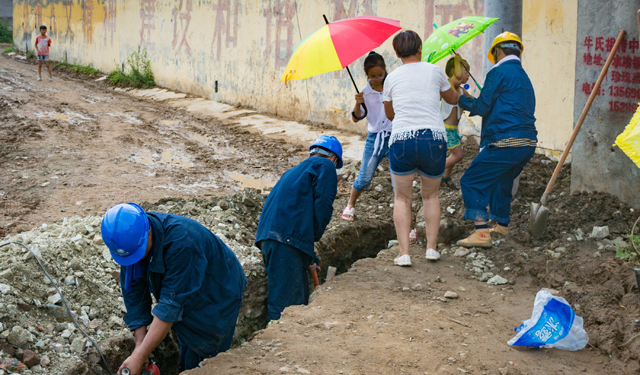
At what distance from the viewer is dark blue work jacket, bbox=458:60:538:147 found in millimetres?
4406

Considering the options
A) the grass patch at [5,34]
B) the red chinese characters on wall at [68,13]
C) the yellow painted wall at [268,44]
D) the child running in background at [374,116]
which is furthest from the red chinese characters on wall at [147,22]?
the grass patch at [5,34]

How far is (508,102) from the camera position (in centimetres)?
443

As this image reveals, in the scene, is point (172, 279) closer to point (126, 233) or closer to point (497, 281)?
point (126, 233)

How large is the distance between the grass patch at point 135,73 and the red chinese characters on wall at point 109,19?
151 centimetres

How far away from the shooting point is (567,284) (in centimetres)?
388

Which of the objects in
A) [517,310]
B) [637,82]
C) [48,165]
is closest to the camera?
[517,310]

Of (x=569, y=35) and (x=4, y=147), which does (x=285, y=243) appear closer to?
(x=569, y=35)

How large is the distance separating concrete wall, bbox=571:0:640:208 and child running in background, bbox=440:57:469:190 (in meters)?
1.08

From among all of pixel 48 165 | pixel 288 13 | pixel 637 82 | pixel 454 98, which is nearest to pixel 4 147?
pixel 48 165

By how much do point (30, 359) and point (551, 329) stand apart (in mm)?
3033

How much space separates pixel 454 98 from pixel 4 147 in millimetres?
7281

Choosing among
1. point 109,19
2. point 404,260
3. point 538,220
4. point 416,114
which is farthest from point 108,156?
point 109,19

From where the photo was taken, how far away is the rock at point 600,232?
454 centimetres

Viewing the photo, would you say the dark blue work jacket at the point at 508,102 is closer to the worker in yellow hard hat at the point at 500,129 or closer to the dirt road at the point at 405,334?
the worker in yellow hard hat at the point at 500,129
